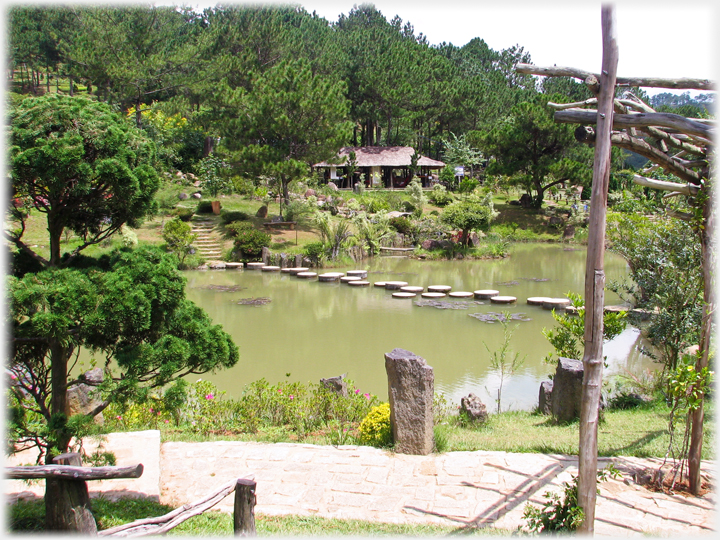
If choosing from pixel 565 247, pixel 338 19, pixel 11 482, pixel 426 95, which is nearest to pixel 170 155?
pixel 426 95

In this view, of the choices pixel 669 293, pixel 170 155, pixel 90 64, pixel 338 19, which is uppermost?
pixel 338 19

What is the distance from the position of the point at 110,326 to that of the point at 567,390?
5.04 metres

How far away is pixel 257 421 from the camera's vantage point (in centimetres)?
686

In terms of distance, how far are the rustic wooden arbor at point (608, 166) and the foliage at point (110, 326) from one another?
293 cm

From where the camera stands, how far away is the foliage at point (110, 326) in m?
4.11

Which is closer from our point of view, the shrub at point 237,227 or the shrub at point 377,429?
the shrub at point 377,429

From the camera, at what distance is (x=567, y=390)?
22.4 ft

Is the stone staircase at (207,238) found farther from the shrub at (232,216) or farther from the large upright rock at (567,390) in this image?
the large upright rock at (567,390)

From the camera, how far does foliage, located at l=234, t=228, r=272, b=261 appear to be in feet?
68.9

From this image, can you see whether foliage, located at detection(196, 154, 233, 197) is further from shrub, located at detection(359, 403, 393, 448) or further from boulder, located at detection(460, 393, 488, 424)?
shrub, located at detection(359, 403, 393, 448)

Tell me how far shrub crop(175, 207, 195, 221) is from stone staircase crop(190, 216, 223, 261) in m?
0.26

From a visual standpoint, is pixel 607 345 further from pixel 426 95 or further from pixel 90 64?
pixel 426 95

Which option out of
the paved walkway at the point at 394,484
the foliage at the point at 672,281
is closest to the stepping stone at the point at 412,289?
the foliage at the point at 672,281

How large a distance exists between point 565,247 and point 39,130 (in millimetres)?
24765
